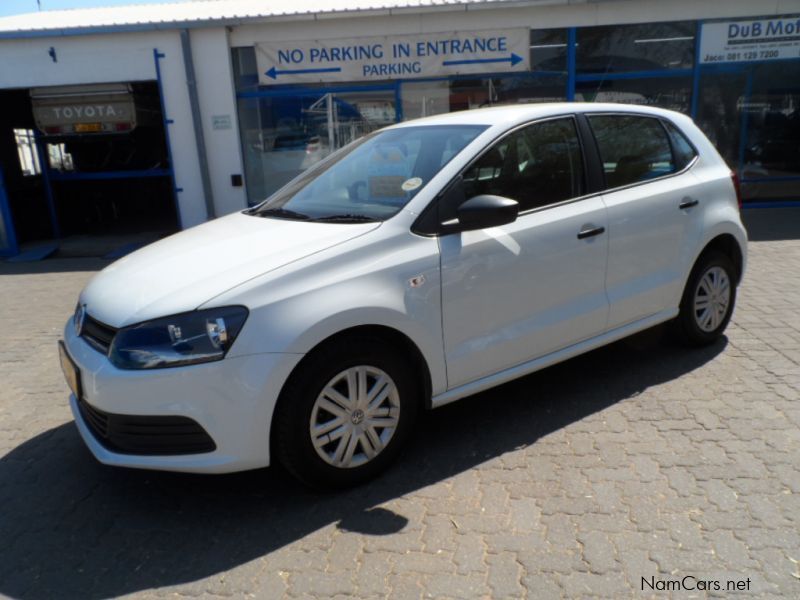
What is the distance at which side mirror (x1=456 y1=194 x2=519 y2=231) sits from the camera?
10.1ft

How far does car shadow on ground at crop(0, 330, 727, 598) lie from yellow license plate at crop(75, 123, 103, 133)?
8.00m

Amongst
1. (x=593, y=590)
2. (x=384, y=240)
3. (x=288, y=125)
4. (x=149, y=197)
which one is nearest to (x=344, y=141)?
(x=288, y=125)

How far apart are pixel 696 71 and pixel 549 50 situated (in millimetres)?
2419

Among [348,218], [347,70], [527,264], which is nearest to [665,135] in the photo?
[527,264]

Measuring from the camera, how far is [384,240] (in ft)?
9.95

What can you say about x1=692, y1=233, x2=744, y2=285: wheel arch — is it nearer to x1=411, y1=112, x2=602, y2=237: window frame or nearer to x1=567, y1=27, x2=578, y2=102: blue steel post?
x1=411, y1=112, x2=602, y2=237: window frame

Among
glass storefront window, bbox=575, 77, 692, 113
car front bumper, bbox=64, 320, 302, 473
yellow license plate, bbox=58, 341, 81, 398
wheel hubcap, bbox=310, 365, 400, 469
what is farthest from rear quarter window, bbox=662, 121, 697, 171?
glass storefront window, bbox=575, 77, 692, 113

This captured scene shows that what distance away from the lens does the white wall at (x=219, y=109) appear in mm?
9711

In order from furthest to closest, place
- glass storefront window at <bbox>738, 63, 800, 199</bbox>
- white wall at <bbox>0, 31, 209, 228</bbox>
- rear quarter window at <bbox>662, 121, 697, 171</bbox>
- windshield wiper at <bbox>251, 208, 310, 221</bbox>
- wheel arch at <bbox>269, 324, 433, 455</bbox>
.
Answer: glass storefront window at <bbox>738, 63, 800, 199</bbox> < white wall at <bbox>0, 31, 209, 228</bbox> < rear quarter window at <bbox>662, 121, 697, 171</bbox> < windshield wiper at <bbox>251, 208, 310, 221</bbox> < wheel arch at <bbox>269, 324, 433, 455</bbox>

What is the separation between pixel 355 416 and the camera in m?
2.98

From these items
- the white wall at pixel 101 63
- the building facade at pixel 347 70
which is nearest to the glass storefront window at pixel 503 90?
the building facade at pixel 347 70

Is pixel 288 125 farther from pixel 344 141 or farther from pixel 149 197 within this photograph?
pixel 149 197

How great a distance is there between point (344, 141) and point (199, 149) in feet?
7.60

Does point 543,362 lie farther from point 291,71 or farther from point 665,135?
point 291,71
